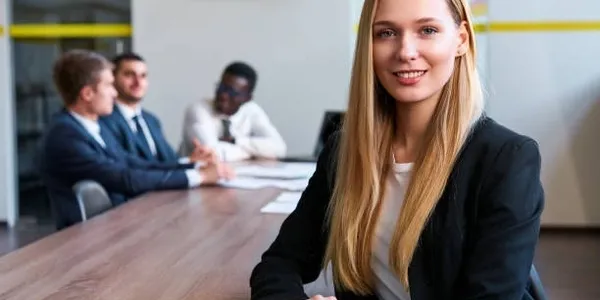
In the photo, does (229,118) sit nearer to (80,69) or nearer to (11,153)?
(80,69)

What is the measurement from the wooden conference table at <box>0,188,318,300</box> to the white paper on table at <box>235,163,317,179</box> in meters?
0.72

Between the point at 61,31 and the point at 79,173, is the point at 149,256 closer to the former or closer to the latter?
the point at 79,173

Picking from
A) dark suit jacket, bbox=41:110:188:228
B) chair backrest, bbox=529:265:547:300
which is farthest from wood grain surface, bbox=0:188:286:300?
chair backrest, bbox=529:265:547:300

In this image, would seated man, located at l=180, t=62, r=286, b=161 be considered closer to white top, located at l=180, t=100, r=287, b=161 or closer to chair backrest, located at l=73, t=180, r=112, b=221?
white top, located at l=180, t=100, r=287, b=161

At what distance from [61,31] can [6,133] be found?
2.93 ft

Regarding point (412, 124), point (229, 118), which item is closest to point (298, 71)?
point (229, 118)

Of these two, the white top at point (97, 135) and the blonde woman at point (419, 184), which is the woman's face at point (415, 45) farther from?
the white top at point (97, 135)

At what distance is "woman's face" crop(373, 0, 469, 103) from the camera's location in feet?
4.37

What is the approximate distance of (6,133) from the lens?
6238 mm

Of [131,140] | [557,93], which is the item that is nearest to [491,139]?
[131,140]

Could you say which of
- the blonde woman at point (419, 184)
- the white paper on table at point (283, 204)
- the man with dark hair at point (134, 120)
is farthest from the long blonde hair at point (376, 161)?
the man with dark hair at point (134, 120)

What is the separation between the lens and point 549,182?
5668 millimetres

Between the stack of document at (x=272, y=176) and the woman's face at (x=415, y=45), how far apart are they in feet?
5.69

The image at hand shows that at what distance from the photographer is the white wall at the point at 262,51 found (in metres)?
5.85
